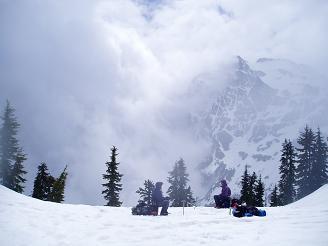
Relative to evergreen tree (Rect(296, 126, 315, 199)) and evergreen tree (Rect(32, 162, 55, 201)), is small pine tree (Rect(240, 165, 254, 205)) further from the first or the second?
evergreen tree (Rect(32, 162, 55, 201))

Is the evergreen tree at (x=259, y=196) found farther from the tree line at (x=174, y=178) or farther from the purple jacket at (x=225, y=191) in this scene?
the purple jacket at (x=225, y=191)

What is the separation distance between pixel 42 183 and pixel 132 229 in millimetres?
38224

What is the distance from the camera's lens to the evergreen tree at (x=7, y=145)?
51719 mm

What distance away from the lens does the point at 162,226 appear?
1889 centimetres

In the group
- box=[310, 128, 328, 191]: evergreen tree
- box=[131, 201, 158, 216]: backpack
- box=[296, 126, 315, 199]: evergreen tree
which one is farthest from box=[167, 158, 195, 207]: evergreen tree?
box=[131, 201, 158, 216]: backpack

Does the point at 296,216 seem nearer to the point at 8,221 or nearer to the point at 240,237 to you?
the point at 240,237

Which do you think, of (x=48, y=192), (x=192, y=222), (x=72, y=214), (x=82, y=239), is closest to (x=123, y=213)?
(x=72, y=214)

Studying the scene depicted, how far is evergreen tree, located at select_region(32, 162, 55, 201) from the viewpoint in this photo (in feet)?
175

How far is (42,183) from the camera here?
177 feet

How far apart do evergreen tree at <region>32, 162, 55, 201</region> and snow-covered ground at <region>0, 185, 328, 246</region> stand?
33768 millimetres

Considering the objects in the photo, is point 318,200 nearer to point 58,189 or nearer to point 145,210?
point 145,210

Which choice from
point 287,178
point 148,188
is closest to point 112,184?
point 148,188

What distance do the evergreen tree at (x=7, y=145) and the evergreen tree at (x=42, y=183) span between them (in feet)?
10.4

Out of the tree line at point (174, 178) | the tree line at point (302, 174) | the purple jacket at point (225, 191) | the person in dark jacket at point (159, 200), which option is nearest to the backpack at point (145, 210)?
the person in dark jacket at point (159, 200)
